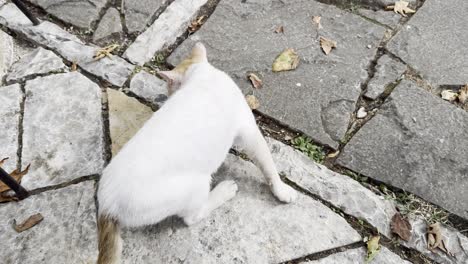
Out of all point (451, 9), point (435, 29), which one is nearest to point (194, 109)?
point (435, 29)

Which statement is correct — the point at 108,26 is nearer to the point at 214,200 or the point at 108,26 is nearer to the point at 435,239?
the point at 214,200

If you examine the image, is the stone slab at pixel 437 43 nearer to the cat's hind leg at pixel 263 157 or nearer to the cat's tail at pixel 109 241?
the cat's hind leg at pixel 263 157

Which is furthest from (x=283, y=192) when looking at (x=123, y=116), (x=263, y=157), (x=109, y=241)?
(x=123, y=116)

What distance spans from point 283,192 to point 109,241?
0.99 meters

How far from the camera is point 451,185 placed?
8.91 ft

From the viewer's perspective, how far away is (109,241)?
2121 millimetres

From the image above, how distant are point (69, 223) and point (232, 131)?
3.38 ft

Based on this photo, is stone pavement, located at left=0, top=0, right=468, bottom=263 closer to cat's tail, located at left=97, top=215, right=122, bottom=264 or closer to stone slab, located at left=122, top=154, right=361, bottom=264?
stone slab, located at left=122, top=154, right=361, bottom=264

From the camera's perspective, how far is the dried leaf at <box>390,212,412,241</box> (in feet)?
8.36

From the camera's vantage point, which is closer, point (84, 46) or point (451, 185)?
point (451, 185)

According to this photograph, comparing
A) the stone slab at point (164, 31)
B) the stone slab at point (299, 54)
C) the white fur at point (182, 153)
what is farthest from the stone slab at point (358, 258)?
the stone slab at point (164, 31)

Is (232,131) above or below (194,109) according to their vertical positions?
below

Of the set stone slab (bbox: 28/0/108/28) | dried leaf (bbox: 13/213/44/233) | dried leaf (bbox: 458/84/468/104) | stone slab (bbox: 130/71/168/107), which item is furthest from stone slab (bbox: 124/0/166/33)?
dried leaf (bbox: 458/84/468/104)

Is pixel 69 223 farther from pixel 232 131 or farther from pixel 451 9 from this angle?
pixel 451 9
